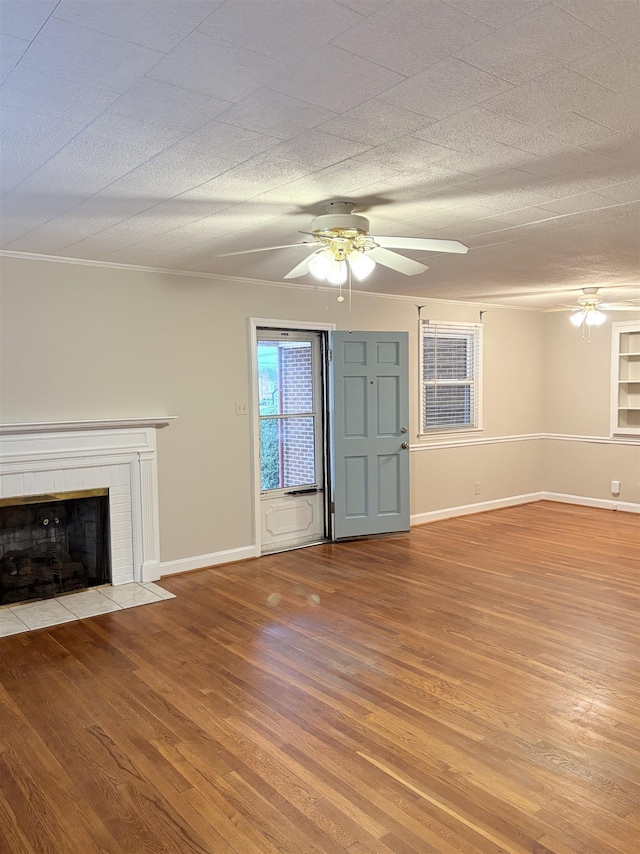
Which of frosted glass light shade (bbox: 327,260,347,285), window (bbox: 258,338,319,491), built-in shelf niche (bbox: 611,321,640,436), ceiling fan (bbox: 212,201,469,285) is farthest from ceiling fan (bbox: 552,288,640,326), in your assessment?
frosted glass light shade (bbox: 327,260,347,285)

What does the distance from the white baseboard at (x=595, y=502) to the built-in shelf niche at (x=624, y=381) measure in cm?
80

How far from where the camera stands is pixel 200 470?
5.18m

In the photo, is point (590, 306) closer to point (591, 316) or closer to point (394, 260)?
point (591, 316)

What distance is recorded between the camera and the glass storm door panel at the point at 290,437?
5.76 meters

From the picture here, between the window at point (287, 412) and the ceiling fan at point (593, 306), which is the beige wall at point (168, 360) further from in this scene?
the ceiling fan at point (593, 306)

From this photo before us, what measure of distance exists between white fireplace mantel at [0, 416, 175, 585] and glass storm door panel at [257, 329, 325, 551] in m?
1.10

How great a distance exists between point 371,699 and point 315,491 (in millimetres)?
3162

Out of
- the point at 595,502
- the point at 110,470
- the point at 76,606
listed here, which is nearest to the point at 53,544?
the point at 76,606

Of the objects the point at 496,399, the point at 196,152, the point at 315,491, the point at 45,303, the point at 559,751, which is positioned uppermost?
the point at 196,152

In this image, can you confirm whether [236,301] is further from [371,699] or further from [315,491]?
[371,699]

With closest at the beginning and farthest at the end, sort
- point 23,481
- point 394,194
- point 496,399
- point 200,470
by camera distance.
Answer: point 394,194 → point 23,481 → point 200,470 → point 496,399

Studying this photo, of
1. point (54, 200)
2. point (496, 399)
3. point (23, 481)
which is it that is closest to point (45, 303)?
point (23, 481)

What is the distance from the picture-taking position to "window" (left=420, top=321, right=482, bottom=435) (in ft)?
22.7

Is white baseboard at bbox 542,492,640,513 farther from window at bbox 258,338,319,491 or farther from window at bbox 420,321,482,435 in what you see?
window at bbox 258,338,319,491
